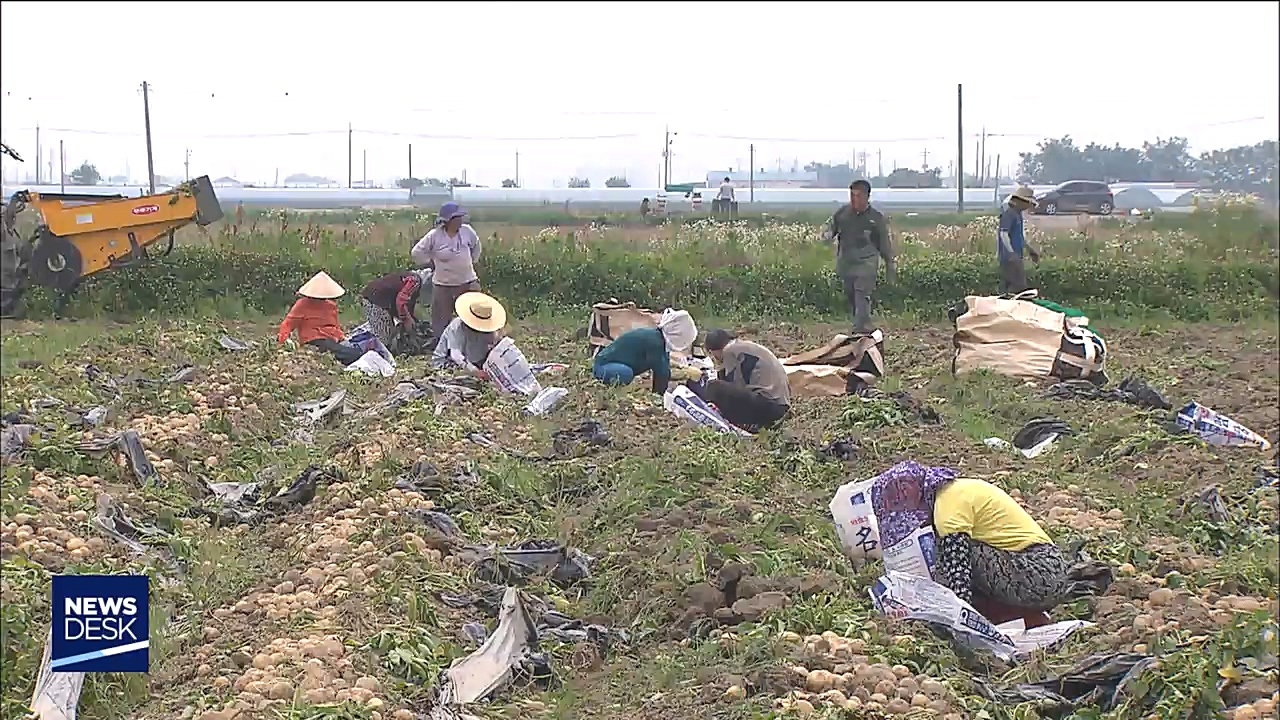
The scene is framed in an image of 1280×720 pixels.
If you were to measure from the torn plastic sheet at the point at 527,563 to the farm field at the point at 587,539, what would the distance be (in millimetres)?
54

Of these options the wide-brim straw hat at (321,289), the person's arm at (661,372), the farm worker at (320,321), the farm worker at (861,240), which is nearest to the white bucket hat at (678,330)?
the person's arm at (661,372)

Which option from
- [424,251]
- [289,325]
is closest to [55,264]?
[289,325]

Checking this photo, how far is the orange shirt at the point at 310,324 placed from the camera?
10.0 m

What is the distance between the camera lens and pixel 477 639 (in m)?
4.45

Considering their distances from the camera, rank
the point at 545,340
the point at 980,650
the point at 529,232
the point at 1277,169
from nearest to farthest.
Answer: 1. the point at 1277,169
2. the point at 980,650
3. the point at 545,340
4. the point at 529,232

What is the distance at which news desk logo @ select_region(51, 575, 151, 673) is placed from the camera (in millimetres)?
2857

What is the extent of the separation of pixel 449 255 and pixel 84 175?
4.07m

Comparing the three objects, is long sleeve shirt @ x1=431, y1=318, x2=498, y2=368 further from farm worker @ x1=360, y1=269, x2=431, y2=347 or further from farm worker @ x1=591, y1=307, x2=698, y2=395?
farm worker @ x1=591, y1=307, x2=698, y2=395

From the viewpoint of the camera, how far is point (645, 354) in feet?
29.3

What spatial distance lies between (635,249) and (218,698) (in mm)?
10520

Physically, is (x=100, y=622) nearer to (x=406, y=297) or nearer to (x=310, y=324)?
(x=310, y=324)

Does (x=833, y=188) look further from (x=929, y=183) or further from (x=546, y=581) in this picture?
(x=546, y=581)

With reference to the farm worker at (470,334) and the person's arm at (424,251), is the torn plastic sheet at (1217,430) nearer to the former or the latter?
the farm worker at (470,334)

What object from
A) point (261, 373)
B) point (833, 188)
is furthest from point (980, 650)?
point (833, 188)
